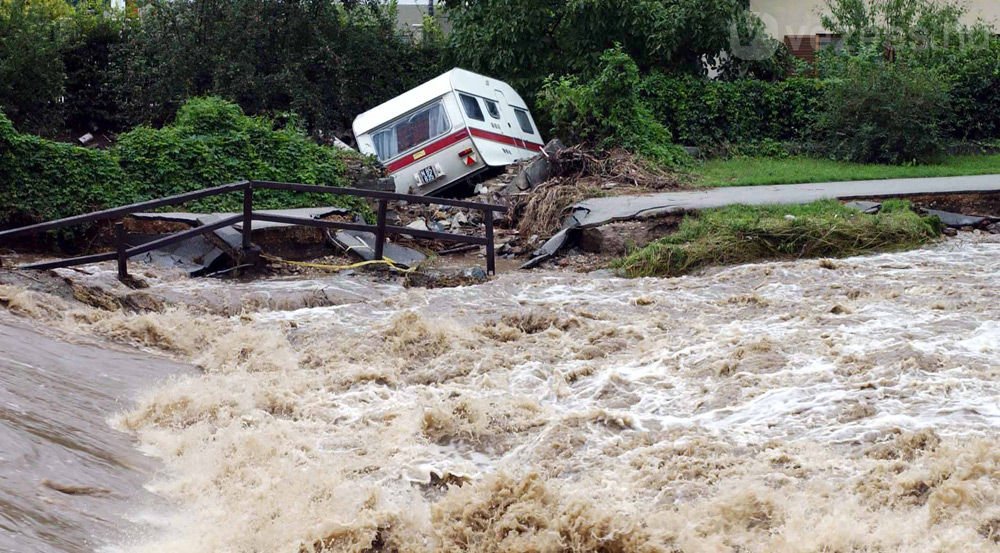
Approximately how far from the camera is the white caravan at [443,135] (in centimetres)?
1902

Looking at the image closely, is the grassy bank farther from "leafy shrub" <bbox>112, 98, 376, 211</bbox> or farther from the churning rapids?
"leafy shrub" <bbox>112, 98, 376, 211</bbox>

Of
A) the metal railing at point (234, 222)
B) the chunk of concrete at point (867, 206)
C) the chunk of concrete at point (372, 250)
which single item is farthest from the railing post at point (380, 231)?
the chunk of concrete at point (867, 206)

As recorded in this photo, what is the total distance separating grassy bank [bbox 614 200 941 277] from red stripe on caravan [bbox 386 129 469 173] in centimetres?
579

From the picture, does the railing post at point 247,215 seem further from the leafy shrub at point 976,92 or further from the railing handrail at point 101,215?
the leafy shrub at point 976,92

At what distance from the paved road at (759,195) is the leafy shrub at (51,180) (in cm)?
A: 676

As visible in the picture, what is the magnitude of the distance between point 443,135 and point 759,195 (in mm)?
5647

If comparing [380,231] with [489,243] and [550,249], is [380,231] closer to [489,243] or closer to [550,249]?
[489,243]

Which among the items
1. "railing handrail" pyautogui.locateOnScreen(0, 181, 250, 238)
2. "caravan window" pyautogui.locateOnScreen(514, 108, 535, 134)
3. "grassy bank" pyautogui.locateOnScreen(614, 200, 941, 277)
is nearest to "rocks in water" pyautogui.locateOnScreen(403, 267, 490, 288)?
"grassy bank" pyautogui.locateOnScreen(614, 200, 941, 277)

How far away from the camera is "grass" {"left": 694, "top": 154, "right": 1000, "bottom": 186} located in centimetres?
1841

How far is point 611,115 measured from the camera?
65.9ft

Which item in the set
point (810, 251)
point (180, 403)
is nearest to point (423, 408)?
point (180, 403)

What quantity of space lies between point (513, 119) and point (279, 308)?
10.5 metres

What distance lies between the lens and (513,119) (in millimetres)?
21078

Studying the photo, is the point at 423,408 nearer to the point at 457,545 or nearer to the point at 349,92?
the point at 457,545
